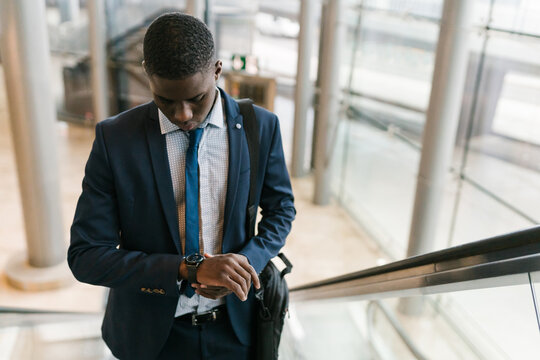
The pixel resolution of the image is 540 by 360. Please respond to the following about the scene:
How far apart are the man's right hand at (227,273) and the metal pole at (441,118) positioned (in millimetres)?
4759

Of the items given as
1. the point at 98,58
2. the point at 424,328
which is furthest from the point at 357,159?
the point at 98,58

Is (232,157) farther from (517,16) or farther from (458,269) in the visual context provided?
(517,16)

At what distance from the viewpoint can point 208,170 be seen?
181 cm

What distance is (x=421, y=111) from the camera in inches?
322

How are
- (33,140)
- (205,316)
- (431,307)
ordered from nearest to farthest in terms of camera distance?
(205,316)
(431,307)
(33,140)

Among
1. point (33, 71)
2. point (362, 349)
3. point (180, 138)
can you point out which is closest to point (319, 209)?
point (33, 71)

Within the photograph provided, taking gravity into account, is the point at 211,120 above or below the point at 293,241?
above

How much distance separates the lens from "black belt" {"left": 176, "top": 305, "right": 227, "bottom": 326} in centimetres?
191

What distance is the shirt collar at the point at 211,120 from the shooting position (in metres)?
1.75

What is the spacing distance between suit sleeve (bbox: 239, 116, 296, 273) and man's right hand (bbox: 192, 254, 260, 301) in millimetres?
166

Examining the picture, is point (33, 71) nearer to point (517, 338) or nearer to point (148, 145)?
point (148, 145)

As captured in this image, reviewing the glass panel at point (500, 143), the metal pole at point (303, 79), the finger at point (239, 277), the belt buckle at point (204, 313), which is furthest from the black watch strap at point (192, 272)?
the metal pole at point (303, 79)

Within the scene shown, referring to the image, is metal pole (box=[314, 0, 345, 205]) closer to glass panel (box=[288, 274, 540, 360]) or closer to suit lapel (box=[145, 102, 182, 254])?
glass panel (box=[288, 274, 540, 360])

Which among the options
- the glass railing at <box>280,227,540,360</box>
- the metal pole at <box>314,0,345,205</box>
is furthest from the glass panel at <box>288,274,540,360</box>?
the metal pole at <box>314,0,345,205</box>
